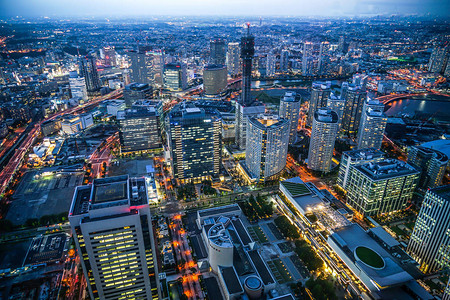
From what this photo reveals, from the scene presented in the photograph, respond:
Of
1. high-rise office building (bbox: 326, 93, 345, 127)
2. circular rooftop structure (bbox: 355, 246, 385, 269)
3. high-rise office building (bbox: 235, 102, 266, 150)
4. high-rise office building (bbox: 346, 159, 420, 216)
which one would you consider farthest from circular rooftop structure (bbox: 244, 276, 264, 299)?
high-rise office building (bbox: 326, 93, 345, 127)

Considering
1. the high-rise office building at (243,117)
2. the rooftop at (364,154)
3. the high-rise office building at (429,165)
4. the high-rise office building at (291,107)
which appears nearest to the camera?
the high-rise office building at (429,165)

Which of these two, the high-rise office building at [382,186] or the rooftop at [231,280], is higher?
the high-rise office building at [382,186]

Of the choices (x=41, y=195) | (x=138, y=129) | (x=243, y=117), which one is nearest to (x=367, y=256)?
(x=243, y=117)

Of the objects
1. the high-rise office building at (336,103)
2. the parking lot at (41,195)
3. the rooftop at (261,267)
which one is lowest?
the parking lot at (41,195)

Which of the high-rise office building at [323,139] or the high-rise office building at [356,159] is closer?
the high-rise office building at [356,159]

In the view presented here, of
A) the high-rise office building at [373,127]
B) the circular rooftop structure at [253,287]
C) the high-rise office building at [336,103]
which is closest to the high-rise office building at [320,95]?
the high-rise office building at [336,103]

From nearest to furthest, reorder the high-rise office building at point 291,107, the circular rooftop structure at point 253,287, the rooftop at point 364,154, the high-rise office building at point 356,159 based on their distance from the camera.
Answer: the circular rooftop structure at point 253,287 → the high-rise office building at point 356,159 → the rooftop at point 364,154 → the high-rise office building at point 291,107

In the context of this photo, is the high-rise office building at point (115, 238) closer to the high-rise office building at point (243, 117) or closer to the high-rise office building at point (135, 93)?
the high-rise office building at point (243, 117)
